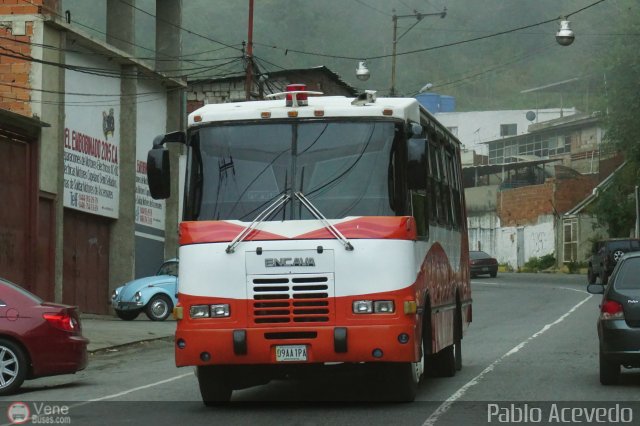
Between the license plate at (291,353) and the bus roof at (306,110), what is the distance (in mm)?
2381

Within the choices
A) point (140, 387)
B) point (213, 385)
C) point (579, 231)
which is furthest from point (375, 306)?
point (579, 231)

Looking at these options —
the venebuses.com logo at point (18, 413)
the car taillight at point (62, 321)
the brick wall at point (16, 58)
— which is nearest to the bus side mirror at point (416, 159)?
the venebuses.com logo at point (18, 413)

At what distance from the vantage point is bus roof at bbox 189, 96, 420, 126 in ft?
46.0

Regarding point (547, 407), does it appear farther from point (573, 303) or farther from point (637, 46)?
point (637, 46)

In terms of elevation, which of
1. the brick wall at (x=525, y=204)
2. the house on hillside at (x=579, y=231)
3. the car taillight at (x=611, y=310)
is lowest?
the car taillight at (x=611, y=310)

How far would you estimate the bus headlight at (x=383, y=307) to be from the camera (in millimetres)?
13406

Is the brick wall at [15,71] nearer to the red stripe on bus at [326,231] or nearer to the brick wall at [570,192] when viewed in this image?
the red stripe on bus at [326,231]

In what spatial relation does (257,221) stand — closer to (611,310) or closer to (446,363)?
(611,310)

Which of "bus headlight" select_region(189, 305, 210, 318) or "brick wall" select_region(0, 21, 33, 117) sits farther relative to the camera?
"brick wall" select_region(0, 21, 33, 117)

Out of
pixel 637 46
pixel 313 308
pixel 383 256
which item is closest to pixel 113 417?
pixel 313 308

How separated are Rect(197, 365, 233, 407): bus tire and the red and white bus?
0.01 meters

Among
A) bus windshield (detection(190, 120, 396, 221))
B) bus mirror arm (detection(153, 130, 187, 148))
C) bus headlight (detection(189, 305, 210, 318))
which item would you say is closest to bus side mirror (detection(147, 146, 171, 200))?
bus mirror arm (detection(153, 130, 187, 148))

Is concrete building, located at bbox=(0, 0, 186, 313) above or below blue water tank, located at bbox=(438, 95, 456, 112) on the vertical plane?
below

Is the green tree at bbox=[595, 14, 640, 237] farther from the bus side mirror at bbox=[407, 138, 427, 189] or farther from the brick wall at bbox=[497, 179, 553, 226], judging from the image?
the bus side mirror at bbox=[407, 138, 427, 189]
